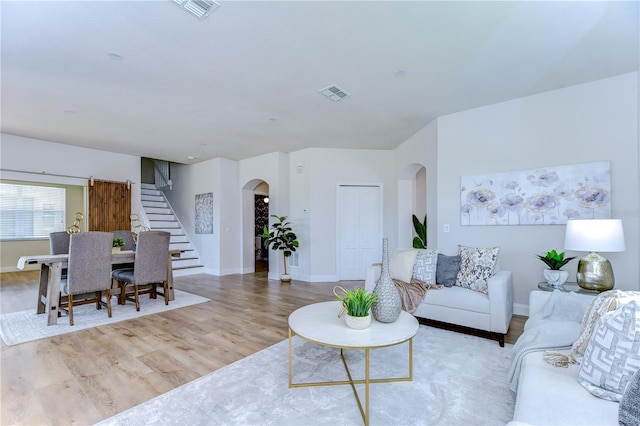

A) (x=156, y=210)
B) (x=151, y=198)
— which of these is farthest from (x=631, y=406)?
(x=151, y=198)

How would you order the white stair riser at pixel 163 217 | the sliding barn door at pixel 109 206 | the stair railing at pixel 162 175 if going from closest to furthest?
the sliding barn door at pixel 109 206, the white stair riser at pixel 163 217, the stair railing at pixel 162 175

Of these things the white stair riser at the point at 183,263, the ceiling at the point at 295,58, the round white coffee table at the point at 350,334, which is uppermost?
the ceiling at the point at 295,58

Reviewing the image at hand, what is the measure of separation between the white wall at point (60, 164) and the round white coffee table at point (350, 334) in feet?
21.2

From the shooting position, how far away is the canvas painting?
282 inches

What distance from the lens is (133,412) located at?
1803 mm

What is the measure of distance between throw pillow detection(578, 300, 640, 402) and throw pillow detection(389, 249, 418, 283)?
7.12 feet

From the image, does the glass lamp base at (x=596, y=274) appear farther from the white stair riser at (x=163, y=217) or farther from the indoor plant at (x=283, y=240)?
the white stair riser at (x=163, y=217)

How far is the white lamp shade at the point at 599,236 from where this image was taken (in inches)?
98.9

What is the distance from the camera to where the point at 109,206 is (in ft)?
21.8

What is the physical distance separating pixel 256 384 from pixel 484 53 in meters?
3.42

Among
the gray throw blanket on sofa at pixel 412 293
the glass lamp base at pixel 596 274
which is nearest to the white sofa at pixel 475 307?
the gray throw blanket on sofa at pixel 412 293

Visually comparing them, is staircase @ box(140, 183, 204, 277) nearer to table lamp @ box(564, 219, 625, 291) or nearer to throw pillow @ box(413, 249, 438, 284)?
throw pillow @ box(413, 249, 438, 284)

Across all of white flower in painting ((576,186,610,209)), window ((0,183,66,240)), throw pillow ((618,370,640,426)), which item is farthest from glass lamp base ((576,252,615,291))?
window ((0,183,66,240))

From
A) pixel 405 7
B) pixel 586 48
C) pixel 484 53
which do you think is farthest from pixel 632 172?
pixel 405 7
